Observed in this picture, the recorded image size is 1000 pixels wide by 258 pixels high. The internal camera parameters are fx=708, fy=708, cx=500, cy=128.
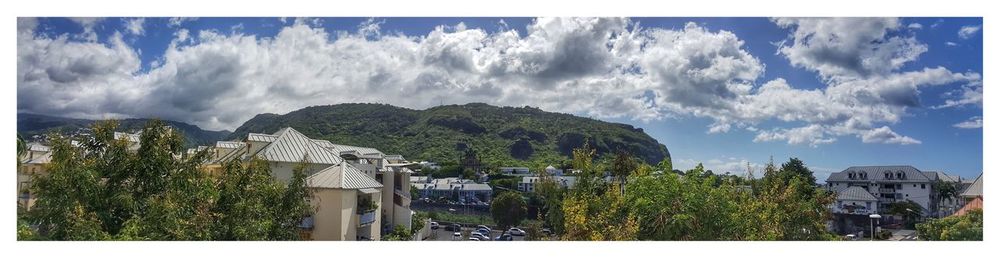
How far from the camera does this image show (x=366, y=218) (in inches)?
398

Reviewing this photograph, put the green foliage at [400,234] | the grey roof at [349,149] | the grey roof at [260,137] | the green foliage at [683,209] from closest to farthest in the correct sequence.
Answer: the green foliage at [683,209]
the grey roof at [260,137]
the green foliage at [400,234]
the grey roof at [349,149]

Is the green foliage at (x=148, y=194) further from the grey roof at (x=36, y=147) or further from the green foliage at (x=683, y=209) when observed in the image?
the green foliage at (x=683, y=209)

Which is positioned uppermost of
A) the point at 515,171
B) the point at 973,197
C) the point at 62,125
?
the point at 62,125

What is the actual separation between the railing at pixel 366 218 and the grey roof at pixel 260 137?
184 centimetres

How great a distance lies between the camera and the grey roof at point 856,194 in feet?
36.0

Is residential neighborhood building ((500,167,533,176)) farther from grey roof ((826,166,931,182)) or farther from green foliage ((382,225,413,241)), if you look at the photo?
grey roof ((826,166,931,182))

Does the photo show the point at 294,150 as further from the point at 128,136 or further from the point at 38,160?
the point at 38,160

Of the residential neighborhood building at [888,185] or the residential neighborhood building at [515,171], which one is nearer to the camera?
the residential neighborhood building at [888,185]

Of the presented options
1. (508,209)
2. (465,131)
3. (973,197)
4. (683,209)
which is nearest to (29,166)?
(465,131)

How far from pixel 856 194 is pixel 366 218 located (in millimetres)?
7595

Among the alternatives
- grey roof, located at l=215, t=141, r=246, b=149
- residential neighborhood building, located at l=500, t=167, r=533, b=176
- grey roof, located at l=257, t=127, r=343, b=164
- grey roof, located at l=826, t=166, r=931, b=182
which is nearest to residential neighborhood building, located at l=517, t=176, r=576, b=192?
residential neighborhood building, located at l=500, t=167, r=533, b=176

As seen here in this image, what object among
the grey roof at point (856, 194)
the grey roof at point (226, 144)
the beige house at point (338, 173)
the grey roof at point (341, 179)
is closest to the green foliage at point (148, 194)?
the beige house at point (338, 173)

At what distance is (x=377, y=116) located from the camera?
11203 millimetres

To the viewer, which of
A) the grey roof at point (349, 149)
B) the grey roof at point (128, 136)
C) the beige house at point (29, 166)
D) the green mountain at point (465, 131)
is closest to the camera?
the grey roof at point (128, 136)
